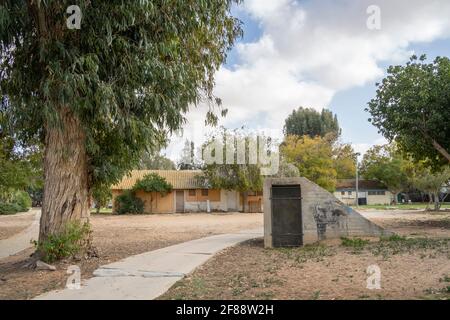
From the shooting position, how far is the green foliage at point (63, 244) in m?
11.2

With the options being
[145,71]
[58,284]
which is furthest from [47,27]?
[58,284]

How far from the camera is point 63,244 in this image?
36.7ft

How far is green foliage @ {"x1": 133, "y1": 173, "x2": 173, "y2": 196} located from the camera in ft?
144

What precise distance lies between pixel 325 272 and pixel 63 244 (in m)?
6.18

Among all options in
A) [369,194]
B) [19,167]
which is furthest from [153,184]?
[369,194]

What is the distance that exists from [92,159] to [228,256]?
4526 millimetres

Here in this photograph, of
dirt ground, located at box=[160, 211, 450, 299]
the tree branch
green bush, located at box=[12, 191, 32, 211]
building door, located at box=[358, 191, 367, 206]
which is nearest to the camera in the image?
dirt ground, located at box=[160, 211, 450, 299]

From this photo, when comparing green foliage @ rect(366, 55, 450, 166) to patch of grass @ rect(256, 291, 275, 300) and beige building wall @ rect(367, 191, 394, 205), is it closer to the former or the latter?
patch of grass @ rect(256, 291, 275, 300)

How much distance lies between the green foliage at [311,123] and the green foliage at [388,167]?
8.40m

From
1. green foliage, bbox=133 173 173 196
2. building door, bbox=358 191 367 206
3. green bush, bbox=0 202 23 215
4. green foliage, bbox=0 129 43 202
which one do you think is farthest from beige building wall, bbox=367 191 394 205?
green foliage, bbox=0 129 43 202

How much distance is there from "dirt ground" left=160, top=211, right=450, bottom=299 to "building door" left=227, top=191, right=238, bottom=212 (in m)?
31.3

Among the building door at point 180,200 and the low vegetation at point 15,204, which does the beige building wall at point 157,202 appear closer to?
the building door at point 180,200

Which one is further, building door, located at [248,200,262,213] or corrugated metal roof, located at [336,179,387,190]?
corrugated metal roof, located at [336,179,387,190]

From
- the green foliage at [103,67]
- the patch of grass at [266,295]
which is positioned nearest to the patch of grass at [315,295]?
the patch of grass at [266,295]
